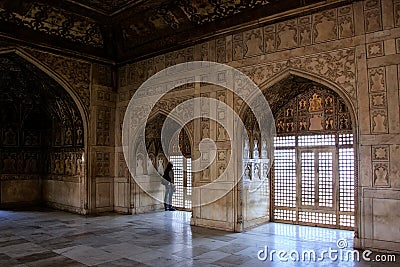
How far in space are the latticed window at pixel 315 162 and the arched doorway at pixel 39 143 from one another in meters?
4.99

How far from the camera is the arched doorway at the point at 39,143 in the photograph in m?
8.95

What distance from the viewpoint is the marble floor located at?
15.8 ft

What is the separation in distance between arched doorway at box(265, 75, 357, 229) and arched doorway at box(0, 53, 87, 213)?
4967 mm

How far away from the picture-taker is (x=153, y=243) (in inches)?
229

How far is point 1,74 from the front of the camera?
8703 mm

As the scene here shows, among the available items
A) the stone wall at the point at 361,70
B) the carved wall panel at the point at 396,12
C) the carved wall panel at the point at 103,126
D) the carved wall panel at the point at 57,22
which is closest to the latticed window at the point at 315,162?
the stone wall at the point at 361,70

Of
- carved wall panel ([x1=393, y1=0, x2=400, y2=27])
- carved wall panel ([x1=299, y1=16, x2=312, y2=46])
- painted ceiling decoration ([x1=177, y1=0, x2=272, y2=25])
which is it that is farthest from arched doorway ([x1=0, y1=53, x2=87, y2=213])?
carved wall panel ([x1=393, y1=0, x2=400, y2=27])

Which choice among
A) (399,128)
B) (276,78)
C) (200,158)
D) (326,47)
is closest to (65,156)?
(200,158)

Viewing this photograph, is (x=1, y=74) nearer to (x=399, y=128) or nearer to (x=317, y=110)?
(x=317, y=110)

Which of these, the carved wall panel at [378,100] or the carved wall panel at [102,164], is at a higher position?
the carved wall panel at [378,100]

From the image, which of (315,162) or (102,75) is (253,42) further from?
(102,75)

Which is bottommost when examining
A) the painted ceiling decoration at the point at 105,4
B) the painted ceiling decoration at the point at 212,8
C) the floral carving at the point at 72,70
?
the floral carving at the point at 72,70

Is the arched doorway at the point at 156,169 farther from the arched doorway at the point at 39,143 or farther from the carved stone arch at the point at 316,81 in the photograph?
the carved stone arch at the point at 316,81

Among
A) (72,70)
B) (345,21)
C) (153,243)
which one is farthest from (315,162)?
(72,70)
